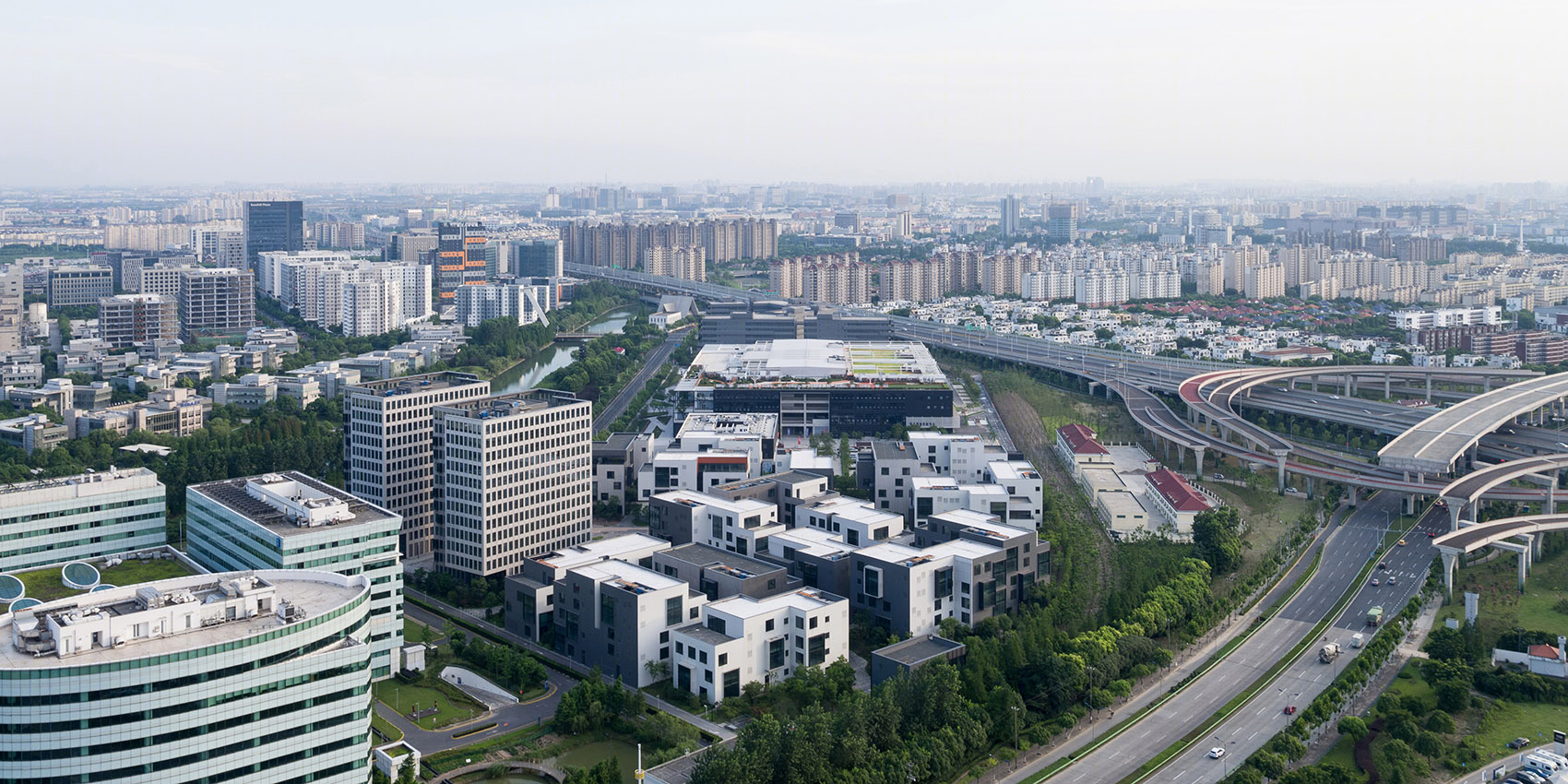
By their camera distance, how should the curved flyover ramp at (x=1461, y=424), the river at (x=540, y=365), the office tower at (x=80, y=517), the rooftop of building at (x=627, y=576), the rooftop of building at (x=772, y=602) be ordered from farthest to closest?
the river at (x=540, y=365)
the curved flyover ramp at (x=1461, y=424)
the office tower at (x=80, y=517)
the rooftop of building at (x=627, y=576)
the rooftop of building at (x=772, y=602)

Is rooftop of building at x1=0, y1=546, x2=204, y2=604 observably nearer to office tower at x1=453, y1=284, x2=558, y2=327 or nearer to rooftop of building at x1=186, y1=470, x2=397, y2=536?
rooftop of building at x1=186, y1=470, x2=397, y2=536

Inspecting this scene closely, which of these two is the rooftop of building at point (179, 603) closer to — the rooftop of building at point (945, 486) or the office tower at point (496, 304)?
the rooftop of building at point (945, 486)

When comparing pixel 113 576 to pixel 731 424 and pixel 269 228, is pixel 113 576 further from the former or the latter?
pixel 269 228

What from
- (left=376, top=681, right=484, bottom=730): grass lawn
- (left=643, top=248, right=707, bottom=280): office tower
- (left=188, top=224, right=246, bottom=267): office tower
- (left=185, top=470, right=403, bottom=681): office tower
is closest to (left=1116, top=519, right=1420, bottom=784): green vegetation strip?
(left=376, top=681, right=484, bottom=730): grass lawn

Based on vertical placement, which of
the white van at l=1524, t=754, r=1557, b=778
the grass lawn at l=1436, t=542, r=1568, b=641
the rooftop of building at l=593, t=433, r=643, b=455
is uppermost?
the rooftop of building at l=593, t=433, r=643, b=455

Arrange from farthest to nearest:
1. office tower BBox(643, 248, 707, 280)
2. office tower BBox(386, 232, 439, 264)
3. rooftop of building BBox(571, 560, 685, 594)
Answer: office tower BBox(643, 248, 707, 280), office tower BBox(386, 232, 439, 264), rooftop of building BBox(571, 560, 685, 594)

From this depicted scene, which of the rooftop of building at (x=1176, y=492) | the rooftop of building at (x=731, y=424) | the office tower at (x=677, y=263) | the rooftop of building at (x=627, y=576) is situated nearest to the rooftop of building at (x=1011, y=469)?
the rooftop of building at (x=1176, y=492)

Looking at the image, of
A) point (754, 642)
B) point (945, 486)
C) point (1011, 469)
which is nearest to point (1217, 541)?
point (1011, 469)
